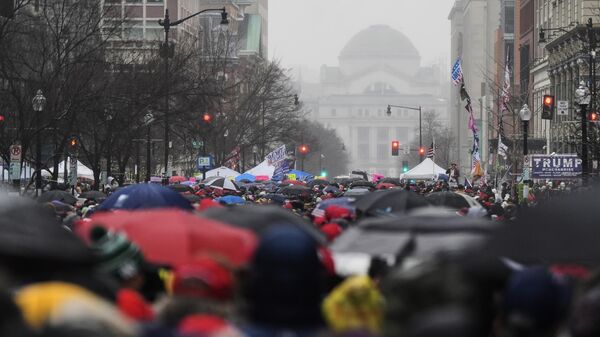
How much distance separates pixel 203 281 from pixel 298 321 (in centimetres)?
71

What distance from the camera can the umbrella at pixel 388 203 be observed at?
18.6 metres

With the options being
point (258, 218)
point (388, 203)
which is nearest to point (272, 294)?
point (258, 218)

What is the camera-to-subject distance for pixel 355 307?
871 cm

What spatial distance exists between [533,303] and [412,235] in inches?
119

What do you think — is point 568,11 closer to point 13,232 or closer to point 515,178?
point 515,178

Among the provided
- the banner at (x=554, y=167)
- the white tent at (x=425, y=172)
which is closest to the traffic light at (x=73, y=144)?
the white tent at (x=425, y=172)

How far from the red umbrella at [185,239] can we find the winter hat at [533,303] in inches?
112

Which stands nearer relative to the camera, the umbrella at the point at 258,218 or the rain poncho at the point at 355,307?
the rain poncho at the point at 355,307

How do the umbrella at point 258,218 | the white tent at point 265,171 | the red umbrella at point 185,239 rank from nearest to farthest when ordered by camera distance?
the red umbrella at point 185,239
the umbrella at point 258,218
the white tent at point 265,171

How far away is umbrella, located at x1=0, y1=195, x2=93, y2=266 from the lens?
8.62m

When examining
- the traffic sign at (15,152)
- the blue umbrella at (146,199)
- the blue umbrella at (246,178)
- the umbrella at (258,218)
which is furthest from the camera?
the blue umbrella at (246,178)

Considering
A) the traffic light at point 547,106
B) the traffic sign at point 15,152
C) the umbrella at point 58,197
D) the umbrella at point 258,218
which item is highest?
the traffic light at point 547,106

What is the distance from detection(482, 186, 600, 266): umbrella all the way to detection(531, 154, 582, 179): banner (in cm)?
3742

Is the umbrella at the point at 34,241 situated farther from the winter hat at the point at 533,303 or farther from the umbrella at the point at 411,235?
the umbrella at the point at 411,235
